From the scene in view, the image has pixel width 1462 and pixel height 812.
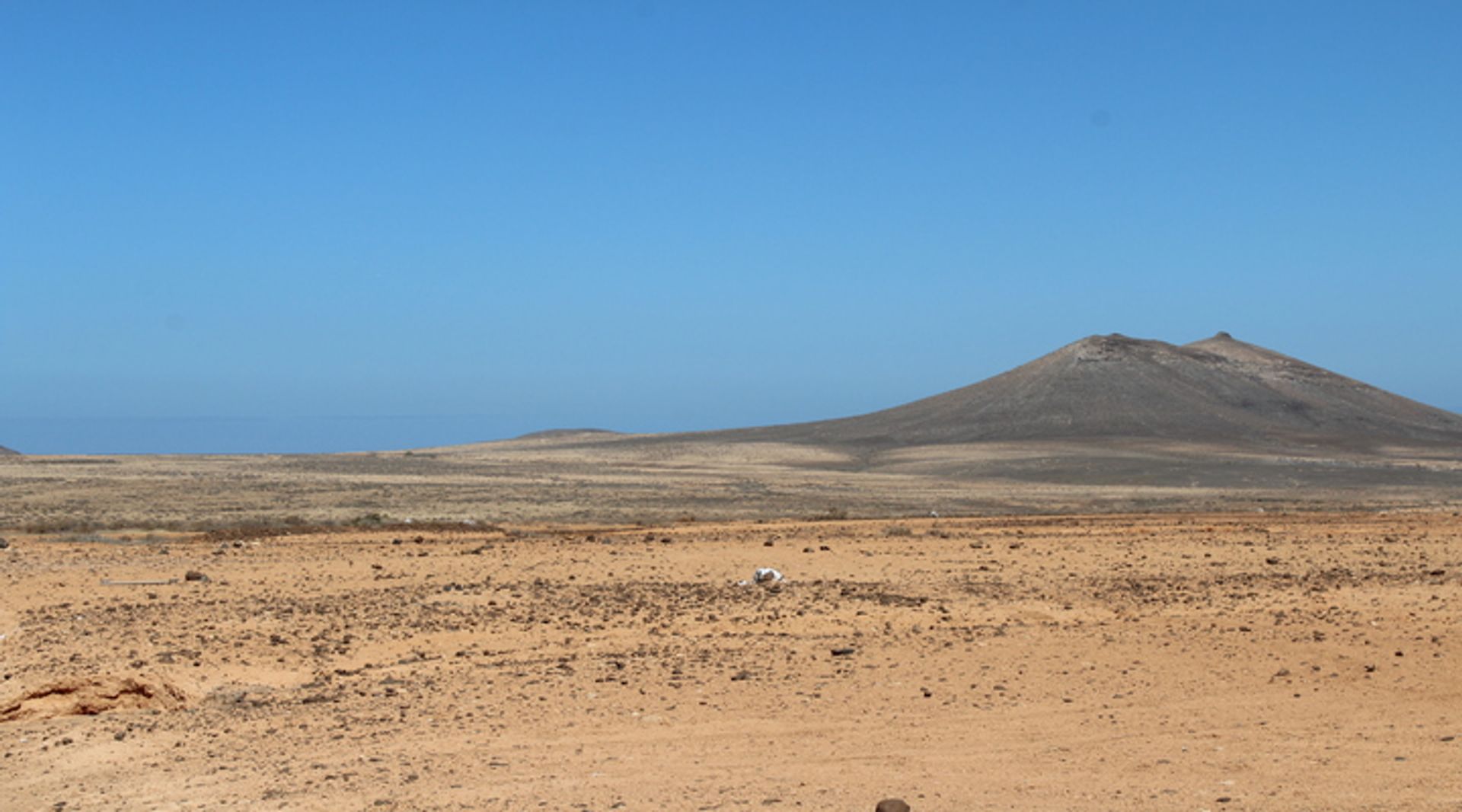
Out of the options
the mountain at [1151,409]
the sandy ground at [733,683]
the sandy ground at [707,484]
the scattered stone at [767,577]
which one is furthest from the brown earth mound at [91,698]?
the mountain at [1151,409]

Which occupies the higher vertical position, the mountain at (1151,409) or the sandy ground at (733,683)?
the mountain at (1151,409)

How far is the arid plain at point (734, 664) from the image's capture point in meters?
7.99

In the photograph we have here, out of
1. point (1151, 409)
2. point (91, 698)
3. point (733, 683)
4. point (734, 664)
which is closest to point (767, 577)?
point (734, 664)

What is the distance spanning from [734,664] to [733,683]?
634 millimetres

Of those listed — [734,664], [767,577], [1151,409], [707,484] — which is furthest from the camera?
[1151,409]

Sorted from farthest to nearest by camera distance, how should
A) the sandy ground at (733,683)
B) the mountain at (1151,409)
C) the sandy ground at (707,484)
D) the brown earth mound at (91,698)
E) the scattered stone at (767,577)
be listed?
the mountain at (1151,409) < the sandy ground at (707,484) < the scattered stone at (767,577) < the brown earth mound at (91,698) < the sandy ground at (733,683)

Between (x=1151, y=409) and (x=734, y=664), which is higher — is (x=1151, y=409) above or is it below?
above

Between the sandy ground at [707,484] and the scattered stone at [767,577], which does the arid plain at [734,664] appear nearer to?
the scattered stone at [767,577]

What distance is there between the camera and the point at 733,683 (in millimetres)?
10422

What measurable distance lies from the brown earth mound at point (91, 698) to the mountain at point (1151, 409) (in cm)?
7736

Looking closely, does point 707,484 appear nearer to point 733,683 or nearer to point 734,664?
point 734,664

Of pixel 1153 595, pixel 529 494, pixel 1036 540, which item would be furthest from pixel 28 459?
pixel 1153 595

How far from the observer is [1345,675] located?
34.0ft

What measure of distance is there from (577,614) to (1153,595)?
635cm
